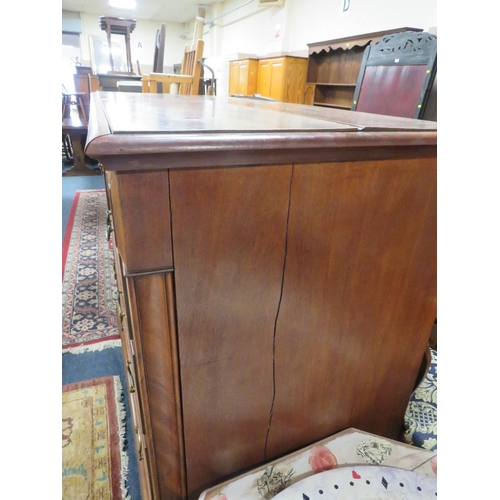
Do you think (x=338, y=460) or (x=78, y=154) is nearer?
(x=338, y=460)

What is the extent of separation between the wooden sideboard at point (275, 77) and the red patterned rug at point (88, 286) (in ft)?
8.35

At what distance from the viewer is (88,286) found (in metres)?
1.77

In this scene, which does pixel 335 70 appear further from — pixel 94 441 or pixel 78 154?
pixel 94 441

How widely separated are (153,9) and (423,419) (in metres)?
9.30

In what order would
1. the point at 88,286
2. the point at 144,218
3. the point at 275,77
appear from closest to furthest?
the point at 144,218 → the point at 88,286 → the point at 275,77

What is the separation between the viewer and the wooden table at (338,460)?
673mm

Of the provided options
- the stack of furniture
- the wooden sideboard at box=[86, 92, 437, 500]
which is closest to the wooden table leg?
the stack of furniture

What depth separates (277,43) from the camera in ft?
16.2

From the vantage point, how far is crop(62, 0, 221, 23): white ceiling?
703 cm

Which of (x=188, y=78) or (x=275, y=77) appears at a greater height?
(x=275, y=77)

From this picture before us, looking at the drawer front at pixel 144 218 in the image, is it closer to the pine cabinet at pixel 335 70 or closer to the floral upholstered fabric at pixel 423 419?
the floral upholstered fabric at pixel 423 419

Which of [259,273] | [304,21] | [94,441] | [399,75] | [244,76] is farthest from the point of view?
[244,76]

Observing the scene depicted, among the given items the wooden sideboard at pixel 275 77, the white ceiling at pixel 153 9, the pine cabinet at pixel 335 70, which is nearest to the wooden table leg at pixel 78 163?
the wooden sideboard at pixel 275 77

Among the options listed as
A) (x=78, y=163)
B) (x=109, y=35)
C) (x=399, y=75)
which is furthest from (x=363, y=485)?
(x=109, y=35)
